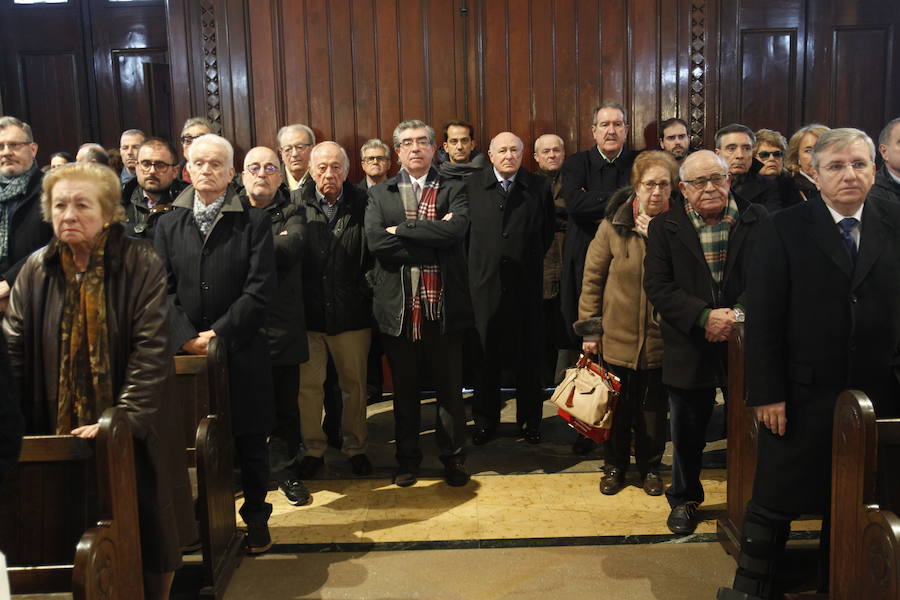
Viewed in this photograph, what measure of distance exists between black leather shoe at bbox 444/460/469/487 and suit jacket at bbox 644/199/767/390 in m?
1.14

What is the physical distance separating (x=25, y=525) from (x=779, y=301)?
7.18ft

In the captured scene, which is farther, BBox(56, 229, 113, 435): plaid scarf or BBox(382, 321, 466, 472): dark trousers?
BBox(382, 321, 466, 472): dark trousers

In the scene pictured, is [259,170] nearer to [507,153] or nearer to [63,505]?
[507,153]

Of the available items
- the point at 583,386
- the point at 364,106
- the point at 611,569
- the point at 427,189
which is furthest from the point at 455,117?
the point at 611,569

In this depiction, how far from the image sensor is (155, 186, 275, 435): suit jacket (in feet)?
10.2

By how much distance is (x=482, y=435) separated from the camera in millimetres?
4496

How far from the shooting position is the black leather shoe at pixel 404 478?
389 cm

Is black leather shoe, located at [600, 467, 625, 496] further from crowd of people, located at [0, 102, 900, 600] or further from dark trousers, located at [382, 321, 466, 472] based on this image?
dark trousers, located at [382, 321, 466, 472]

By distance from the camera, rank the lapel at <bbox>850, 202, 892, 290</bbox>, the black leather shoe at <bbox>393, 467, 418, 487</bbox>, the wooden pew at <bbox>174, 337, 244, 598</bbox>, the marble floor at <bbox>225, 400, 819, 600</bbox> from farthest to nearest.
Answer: the black leather shoe at <bbox>393, 467, 418, 487</bbox> < the marble floor at <bbox>225, 400, 819, 600</bbox> < the wooden pew at <bbox>174, 337, 244, 598</bbox> < the lapel at <bbox>850, 202, 892, 290</bbox>

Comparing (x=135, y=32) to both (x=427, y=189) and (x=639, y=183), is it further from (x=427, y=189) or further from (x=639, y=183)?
(x=639, y=183)

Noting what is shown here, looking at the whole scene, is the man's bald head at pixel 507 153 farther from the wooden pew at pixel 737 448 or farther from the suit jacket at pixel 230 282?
the wooden pew at pixel 737 448

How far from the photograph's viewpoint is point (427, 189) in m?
3.81

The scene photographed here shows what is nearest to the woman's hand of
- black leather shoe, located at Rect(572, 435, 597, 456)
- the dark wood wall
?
black leather shoe, located at Rect(572, 435, 597, 456)

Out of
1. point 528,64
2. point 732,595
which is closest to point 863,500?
point 732,595
